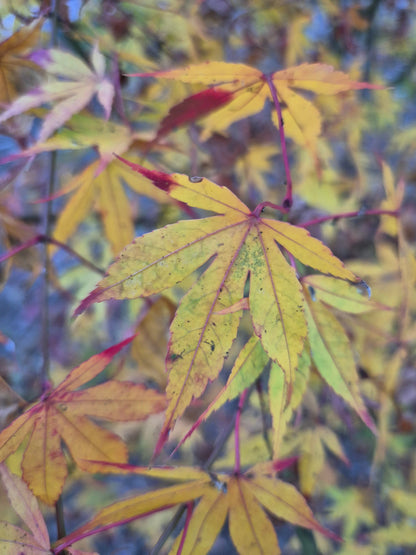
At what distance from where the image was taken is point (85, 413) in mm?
492

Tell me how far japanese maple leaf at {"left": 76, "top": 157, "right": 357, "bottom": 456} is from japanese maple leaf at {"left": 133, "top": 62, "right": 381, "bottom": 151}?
0.15 metres

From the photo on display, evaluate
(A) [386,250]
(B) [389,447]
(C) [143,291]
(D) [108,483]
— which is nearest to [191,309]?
(C) [143,291]

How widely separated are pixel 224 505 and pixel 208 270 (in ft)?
0.90

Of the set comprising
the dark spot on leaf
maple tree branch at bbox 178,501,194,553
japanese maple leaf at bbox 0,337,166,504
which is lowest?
maple tree branch at bbox 178,501,194,553

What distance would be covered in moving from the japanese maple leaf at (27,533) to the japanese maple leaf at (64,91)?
40 cm

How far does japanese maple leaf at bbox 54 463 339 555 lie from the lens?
45 cm

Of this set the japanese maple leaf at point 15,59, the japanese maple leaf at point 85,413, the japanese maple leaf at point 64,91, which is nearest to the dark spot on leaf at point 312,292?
the japanese maple leaf at point 85,413

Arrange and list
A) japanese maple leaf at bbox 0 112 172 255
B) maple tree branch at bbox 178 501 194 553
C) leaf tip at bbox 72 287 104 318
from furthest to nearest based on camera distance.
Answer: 1. japanese maple leaf at bbox 0 112 172 255
2. maple tree branch at bbox 178 501 194 553
3. leaf tip at bbox 72 287 104 318

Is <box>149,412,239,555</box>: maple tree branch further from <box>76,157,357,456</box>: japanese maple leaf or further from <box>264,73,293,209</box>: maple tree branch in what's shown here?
<box>264,73,293,209</box>: maple tree branch

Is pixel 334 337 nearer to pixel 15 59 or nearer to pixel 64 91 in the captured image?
pixel 64 91

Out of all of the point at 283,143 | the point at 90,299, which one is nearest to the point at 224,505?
the point at 90,299

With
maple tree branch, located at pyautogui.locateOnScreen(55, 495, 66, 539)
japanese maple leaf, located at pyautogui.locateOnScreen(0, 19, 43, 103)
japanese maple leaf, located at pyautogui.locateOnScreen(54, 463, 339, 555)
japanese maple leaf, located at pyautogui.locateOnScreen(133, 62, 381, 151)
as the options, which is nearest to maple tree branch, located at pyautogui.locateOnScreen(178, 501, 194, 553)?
japanese maple leaf, located at pyautogui.locateOnScreen(54, 463, 339, 555)

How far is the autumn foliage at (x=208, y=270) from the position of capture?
40 cm

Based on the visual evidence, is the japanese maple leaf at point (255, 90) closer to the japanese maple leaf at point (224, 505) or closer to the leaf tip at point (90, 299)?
the leaf tip at point (90, 299)
